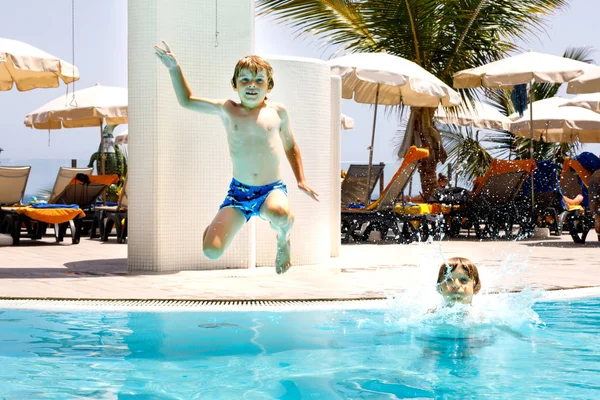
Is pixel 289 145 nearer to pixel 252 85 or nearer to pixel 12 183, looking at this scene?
pixel 252 85

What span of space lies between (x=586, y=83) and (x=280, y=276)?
22.8 feet

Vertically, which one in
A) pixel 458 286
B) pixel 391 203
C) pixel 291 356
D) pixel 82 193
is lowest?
pixel 291 356

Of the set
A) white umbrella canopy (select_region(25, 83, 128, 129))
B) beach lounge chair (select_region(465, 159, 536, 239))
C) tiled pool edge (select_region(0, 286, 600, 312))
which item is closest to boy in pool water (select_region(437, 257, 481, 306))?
tiled pool edge (select_region(0, 286, 600, 312))

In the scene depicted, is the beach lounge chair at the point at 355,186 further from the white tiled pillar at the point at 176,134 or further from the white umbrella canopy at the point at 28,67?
the white tiled pillar at the point at 176,134

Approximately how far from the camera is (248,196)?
19.2ft

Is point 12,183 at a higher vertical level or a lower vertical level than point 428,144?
lower

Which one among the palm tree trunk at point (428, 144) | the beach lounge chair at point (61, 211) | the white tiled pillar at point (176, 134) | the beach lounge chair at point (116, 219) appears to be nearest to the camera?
the white tiled pillar at point (176, 134)

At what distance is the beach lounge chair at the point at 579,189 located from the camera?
45.0 feet

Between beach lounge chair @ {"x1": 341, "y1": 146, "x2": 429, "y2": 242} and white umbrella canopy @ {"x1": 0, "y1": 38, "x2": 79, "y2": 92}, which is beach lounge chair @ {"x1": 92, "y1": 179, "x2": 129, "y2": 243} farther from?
beach lounge chair @ {"x1": 341, "y1": 146, "x2": 429, "y2": 242}

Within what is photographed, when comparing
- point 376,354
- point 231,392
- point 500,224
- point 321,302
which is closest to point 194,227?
point 321,302

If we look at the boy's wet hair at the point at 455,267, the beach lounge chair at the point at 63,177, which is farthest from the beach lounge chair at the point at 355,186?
the boy's wet hair at the point at 455,267

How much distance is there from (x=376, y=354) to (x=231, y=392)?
49.6 inches

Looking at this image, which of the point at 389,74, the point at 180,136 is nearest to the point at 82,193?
the point at 389,74

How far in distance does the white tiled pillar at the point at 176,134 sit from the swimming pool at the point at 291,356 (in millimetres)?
2664
